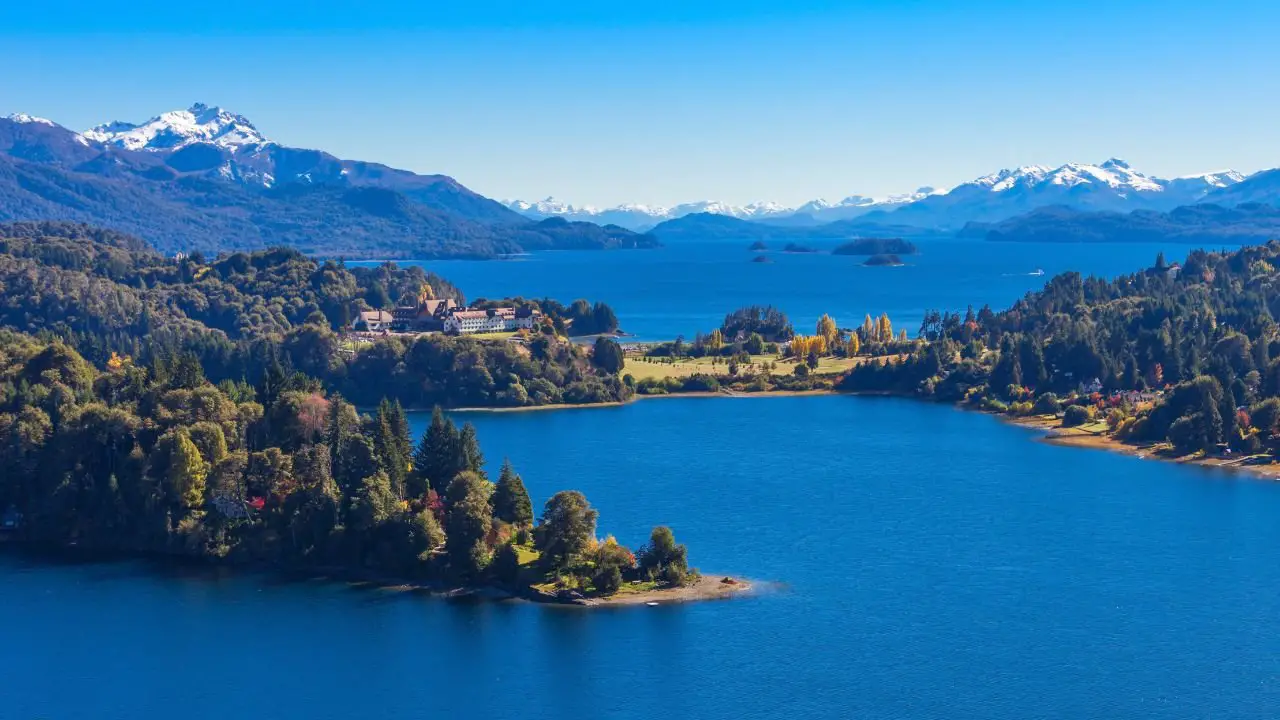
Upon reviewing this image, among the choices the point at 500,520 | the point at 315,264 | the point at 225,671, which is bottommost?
the point at 225,671

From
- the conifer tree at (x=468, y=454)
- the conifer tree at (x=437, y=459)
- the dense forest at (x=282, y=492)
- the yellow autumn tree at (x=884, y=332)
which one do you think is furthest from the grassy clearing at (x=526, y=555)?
the yellow autumn tree at (x=884, y=332)

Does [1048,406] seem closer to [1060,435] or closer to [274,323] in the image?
[1060,435]

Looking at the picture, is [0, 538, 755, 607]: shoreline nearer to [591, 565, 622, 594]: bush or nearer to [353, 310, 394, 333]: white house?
[591, 565, 622, 594]: bush

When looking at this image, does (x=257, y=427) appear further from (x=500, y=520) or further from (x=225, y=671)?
(x=225, y=671)

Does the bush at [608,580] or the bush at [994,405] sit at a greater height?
the bush at [994,405]

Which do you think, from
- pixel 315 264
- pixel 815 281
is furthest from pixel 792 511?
pixel 815 281

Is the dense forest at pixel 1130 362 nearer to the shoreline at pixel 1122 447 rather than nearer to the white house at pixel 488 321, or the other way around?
the shoreline at pixel 1122 447

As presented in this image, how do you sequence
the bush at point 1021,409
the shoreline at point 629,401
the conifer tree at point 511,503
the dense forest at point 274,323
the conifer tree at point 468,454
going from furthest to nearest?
the dense forest at point 274,323 → the shoreline at point 629,401 → the bush at point 1021,409 → the conifer tree at point 468,454 → the conifer tree at point 511,503
